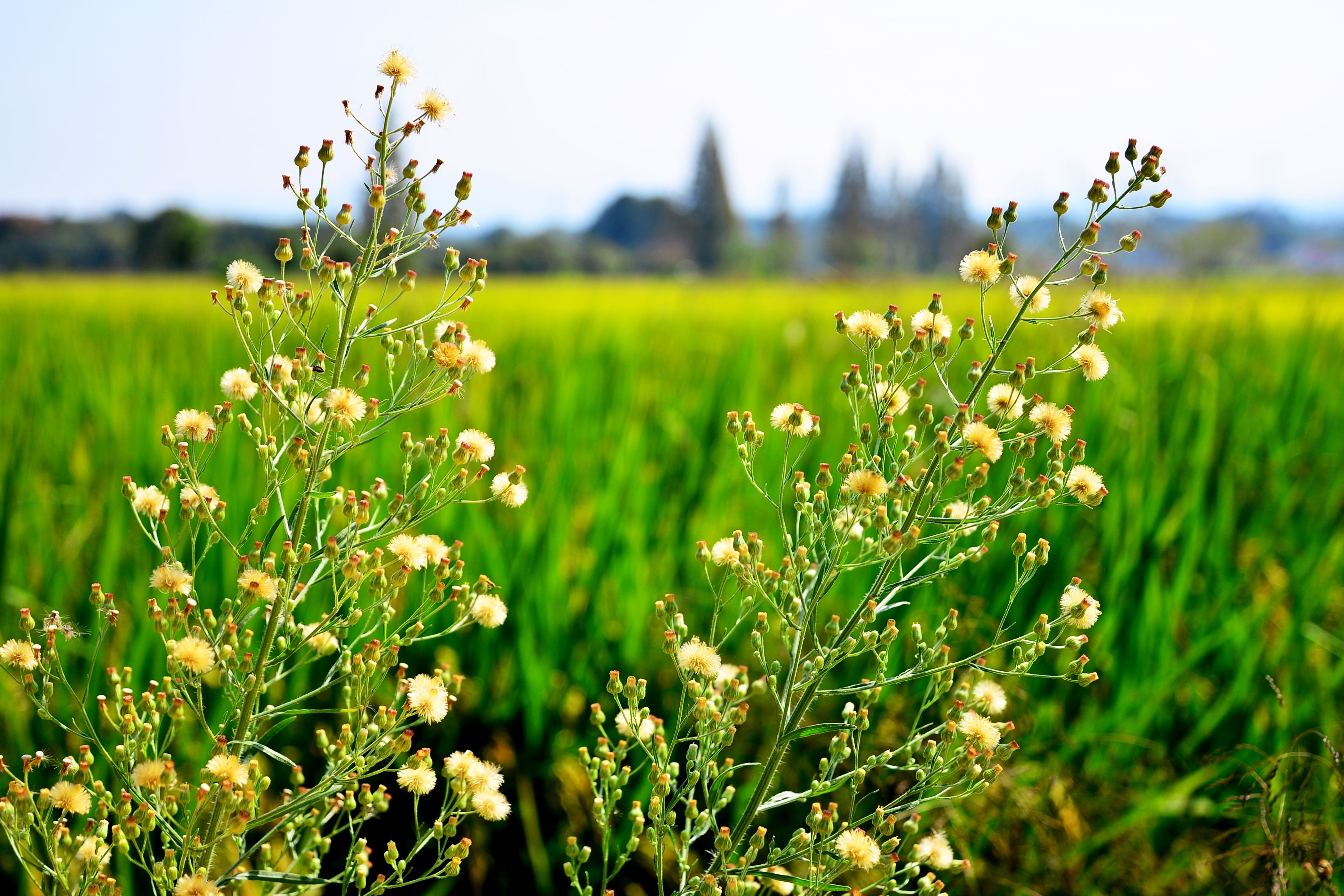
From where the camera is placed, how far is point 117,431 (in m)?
3.65

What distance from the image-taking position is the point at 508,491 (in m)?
0.75

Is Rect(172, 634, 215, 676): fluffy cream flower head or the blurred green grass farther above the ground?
Rect(172, 634, 215, 676): fluffy cream flower head

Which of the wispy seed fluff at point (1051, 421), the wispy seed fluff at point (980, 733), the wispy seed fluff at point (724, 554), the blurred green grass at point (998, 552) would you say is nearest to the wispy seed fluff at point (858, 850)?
the wispy seed fluff at point (980, 733)

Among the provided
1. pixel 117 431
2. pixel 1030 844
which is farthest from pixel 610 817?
pixel 117 431

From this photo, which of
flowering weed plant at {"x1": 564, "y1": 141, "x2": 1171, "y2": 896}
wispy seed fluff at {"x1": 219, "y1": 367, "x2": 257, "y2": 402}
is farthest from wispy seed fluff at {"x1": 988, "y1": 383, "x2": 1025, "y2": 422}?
wispy seed fluff at {"x1": 219, "y1": 367, "x2": 257, "y2": 402}

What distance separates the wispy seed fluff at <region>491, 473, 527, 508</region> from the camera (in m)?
0.74

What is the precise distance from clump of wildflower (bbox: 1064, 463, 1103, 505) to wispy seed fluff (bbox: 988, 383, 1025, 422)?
0.22 ft

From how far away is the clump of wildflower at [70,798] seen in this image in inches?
26.4

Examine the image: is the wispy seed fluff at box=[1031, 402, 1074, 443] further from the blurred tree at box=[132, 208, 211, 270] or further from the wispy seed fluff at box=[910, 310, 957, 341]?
the blurred tree at box=[132, 208, 211, 270]

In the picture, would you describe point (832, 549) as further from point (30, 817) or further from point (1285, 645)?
point (1285, 645)

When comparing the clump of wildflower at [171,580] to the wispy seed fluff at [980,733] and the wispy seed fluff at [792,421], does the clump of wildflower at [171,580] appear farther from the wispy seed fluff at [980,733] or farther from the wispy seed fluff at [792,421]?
the wispy seed fluff at [980,733]

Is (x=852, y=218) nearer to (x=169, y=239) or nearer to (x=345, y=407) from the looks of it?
(x=169, y=239)

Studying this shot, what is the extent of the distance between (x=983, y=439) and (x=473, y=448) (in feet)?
1.34

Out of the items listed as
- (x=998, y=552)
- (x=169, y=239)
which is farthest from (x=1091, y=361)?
(x=169, y=239)
